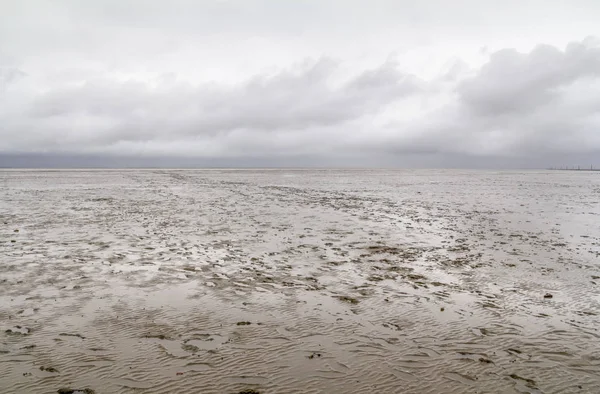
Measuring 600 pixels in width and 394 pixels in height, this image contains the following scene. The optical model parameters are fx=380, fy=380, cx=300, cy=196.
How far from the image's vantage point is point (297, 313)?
9.37 m

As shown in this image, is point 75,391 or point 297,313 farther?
point 297,313

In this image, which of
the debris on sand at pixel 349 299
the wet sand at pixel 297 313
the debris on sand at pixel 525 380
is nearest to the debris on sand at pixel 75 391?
the wet sand at pixel 297 313

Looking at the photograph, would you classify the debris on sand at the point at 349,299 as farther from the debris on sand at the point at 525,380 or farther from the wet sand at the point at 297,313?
the debris on sand at the point at 525,380

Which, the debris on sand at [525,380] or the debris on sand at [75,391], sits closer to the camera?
the debris on sand at [75,391]

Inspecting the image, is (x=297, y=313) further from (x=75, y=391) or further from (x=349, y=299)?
(x=75, y=391)

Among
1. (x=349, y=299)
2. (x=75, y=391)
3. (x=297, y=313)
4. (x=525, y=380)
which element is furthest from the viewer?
(x=349, y=299)

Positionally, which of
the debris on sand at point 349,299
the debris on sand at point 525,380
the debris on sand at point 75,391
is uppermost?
the debris on sand at point 349,299

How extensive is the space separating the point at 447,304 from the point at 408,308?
3.90ft

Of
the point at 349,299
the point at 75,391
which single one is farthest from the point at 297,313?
the point at 75,391

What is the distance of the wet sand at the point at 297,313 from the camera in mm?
6492

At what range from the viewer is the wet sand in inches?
256

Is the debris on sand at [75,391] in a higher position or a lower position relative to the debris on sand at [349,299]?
lower

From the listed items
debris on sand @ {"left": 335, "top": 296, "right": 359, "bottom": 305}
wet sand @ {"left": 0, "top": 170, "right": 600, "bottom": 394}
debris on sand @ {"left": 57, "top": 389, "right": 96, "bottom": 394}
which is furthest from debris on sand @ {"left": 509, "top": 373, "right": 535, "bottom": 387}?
debris on sand @ {"left": 57, "top": 389, "right": 96, "bottom": 394}

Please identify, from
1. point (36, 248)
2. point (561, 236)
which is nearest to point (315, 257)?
point (36, 248)
